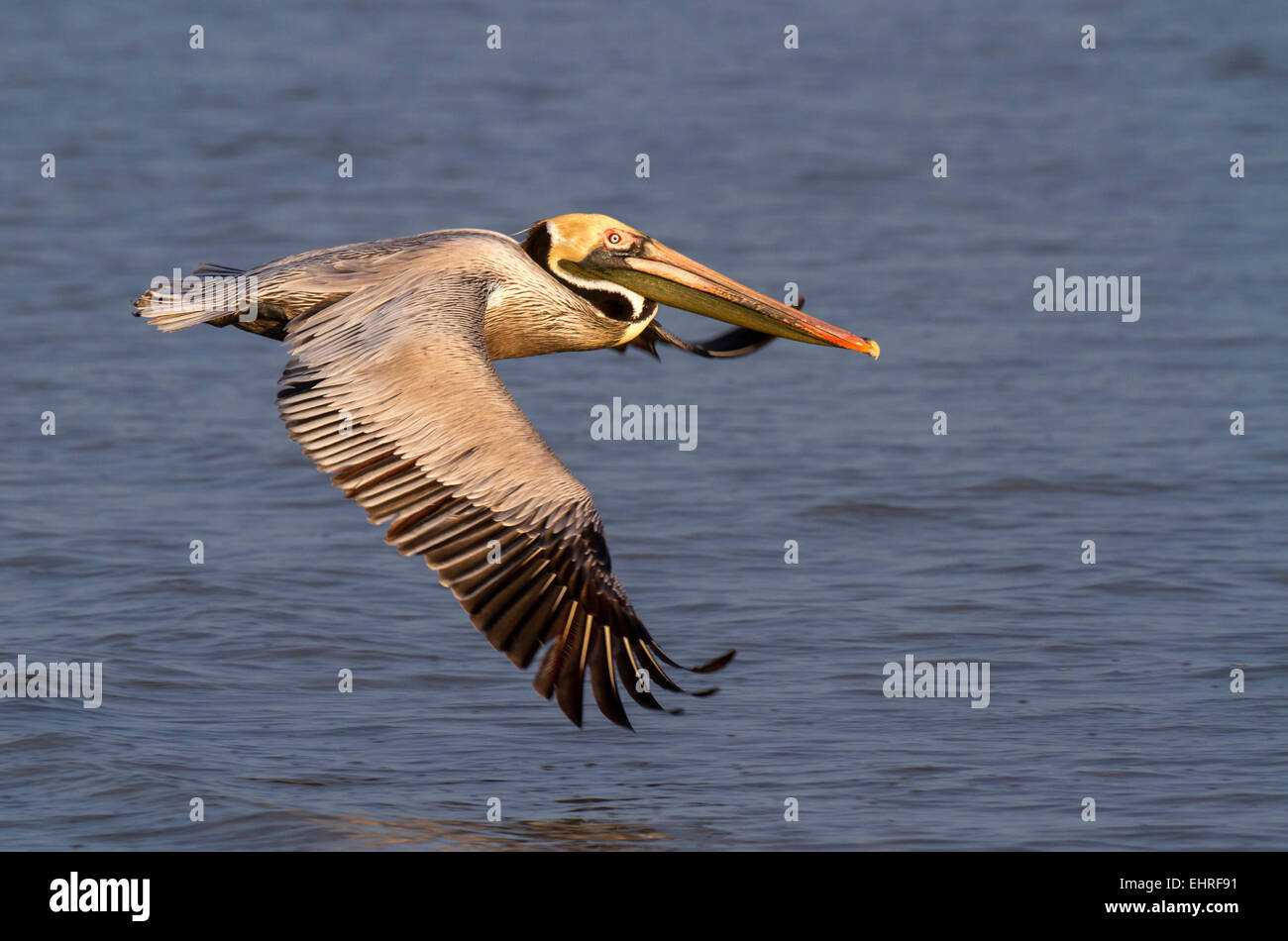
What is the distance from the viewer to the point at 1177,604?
26.5 feet

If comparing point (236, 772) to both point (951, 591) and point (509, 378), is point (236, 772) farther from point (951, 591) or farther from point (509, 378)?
point (509, 378)

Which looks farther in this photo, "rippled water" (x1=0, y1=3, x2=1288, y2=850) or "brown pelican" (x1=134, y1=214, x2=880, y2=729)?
"rippled water" (x1=0, y1=3, x2=1288, y2=850)

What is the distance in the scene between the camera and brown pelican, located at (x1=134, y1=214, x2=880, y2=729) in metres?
5.58

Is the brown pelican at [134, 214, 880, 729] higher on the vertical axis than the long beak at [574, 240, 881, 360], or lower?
lower

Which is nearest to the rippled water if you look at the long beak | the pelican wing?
the pelican wing

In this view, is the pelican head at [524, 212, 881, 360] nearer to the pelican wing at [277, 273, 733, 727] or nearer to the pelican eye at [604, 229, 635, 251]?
the pelican eye at [604, 229, 635, 251]

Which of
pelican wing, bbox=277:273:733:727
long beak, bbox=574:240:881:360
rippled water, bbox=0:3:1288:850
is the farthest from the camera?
long beak, bbox=574:240:881:360

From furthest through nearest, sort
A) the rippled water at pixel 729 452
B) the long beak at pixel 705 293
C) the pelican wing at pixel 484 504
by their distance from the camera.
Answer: the long beak at pixel 705 293
the rippled water at pixel 729 452
the pelican wing at pixel 484 504

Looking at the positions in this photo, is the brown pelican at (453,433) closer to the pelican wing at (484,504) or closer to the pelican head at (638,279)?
the pelican wing at (484,504)

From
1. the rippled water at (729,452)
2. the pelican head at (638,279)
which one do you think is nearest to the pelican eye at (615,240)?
the pelican head at (638,279)

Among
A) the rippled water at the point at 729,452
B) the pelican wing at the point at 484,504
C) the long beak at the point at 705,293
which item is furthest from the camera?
the long beak at the point at 705,293

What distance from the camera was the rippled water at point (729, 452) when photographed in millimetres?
6352

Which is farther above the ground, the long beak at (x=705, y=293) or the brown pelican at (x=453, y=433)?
the long beak at (x=705, y=293)

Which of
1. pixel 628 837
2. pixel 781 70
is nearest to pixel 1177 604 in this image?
pixel 628 837
